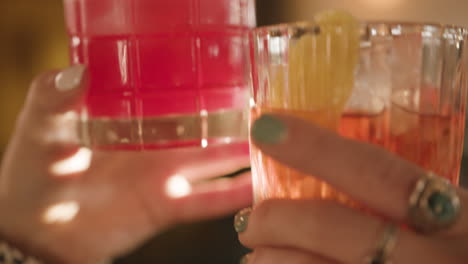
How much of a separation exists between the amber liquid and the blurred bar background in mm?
767

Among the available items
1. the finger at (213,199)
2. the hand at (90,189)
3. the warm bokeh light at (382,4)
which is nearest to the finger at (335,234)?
the hand at (90,189)

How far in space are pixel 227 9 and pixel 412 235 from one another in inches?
22.1

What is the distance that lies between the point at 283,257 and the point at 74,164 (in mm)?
779

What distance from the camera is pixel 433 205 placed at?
40 centimetres

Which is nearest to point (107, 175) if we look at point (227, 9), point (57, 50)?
point (227, 9)

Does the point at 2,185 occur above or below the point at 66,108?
below

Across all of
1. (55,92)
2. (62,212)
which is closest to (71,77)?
(55,92)

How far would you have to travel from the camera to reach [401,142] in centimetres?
47

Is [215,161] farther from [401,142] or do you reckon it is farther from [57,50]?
[57,50]

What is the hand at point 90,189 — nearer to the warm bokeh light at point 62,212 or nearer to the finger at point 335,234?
the warm bokeh light at point 62,212

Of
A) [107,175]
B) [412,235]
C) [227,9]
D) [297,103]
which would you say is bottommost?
[107,175]

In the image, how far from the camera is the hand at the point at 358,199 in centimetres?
41

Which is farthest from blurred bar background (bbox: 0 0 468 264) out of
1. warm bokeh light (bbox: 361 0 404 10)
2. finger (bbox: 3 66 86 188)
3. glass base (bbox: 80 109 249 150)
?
finger (bbox: 3 66 86 188)

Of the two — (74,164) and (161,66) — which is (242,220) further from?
(74,164)
